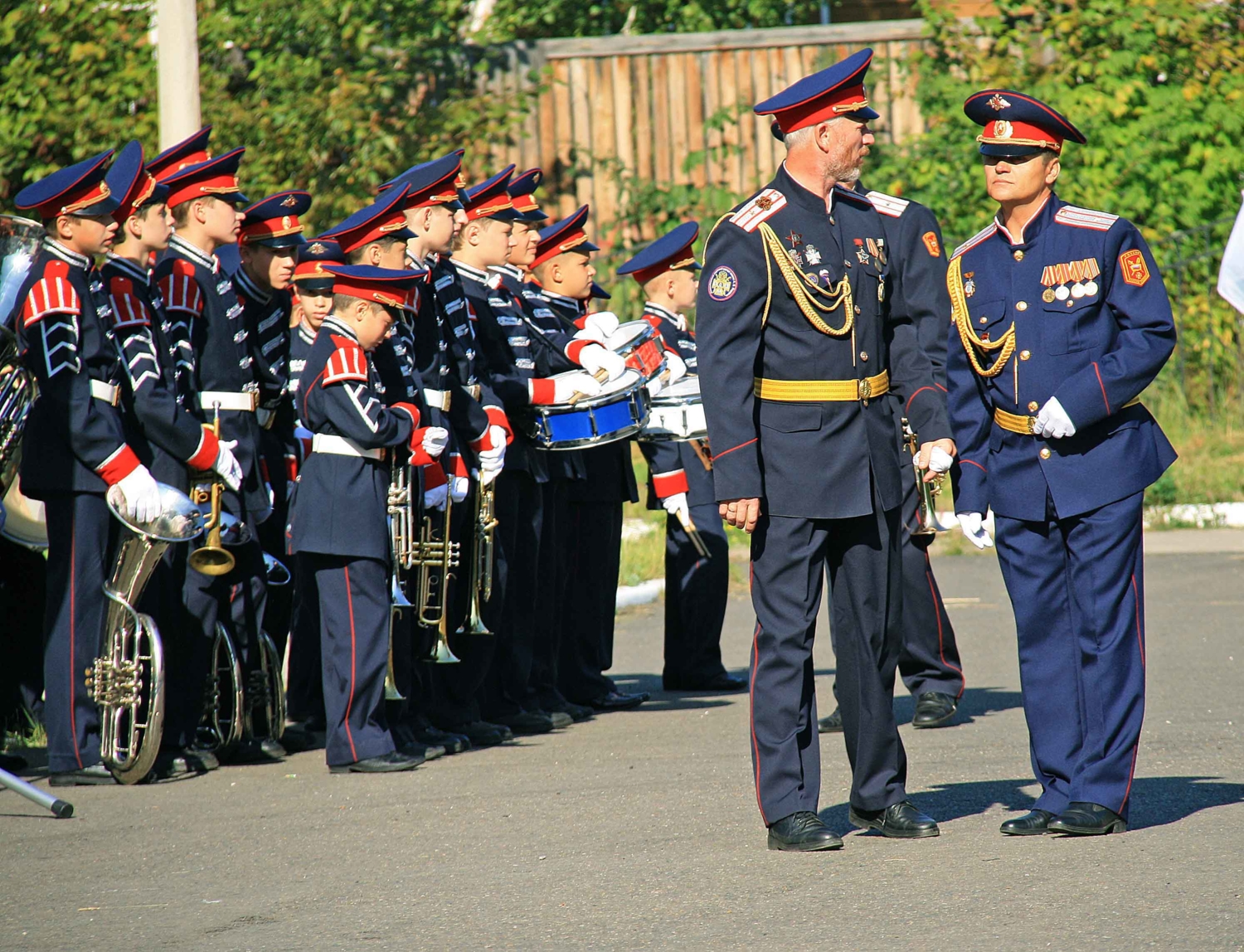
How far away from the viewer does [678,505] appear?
8.77 metres

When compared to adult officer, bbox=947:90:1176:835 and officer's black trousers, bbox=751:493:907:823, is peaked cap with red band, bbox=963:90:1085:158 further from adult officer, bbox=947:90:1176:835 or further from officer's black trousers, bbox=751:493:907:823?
officer's black trousers, bbox=751:493:907:823

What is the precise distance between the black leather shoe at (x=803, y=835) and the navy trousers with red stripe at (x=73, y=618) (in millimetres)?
2785

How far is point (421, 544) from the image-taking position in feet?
24.2

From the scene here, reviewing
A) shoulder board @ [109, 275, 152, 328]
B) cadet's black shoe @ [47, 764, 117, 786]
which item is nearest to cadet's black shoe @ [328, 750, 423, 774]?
cadet's black shoe @ [47, 764, 117, 786]

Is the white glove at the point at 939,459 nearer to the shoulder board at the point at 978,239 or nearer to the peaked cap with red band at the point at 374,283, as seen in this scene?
the shoulder board at the point at 978,239

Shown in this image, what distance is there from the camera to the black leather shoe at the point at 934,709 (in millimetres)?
7555

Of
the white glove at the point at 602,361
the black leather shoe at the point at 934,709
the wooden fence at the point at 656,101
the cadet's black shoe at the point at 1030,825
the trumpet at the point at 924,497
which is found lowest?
the black leather shoe at the point at 934,709

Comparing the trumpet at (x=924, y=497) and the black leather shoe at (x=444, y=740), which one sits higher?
the trumpet at (x=924, y=497)

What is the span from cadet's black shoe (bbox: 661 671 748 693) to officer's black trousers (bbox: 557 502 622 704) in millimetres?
350

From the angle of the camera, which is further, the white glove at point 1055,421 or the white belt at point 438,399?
the white belt at point 438,399

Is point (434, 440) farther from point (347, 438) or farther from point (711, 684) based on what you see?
point (711, 684)

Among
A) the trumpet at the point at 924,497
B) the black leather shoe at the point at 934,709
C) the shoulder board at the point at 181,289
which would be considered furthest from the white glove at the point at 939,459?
the shoulder board at the point at 181,289

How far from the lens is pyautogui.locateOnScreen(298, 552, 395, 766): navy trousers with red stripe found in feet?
23.0


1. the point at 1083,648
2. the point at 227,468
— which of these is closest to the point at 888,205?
the point at 1083,648
